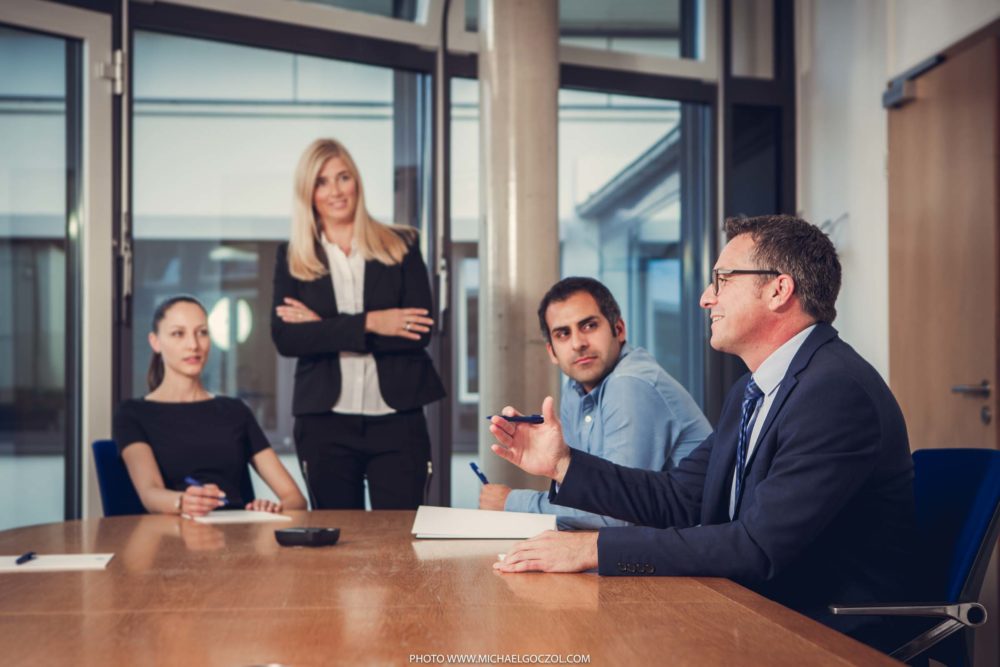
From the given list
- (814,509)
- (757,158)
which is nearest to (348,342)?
(814,509)

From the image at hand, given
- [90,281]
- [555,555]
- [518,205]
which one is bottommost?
[555,555]

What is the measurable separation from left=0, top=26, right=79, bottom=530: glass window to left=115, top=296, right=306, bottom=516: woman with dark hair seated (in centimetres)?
79

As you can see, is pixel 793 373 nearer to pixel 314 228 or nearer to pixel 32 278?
pixel 314 228

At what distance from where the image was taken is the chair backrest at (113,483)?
3.03 m

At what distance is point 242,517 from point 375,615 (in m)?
1.24

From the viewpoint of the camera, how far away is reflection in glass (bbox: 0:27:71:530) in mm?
3826

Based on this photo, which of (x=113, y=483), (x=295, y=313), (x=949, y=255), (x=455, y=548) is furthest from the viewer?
(x=949, y=255)

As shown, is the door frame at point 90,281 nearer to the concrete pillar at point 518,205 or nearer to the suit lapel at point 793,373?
the concrete pillar at point 518,205

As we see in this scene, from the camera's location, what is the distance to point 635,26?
530 centimetres

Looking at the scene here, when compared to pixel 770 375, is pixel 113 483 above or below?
below

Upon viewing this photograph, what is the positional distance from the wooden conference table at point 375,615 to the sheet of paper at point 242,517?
1.52 feet

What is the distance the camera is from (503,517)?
7.43 feet

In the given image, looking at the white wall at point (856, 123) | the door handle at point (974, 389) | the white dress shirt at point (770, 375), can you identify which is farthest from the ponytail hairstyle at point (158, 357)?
the white wall at point (856, 123)

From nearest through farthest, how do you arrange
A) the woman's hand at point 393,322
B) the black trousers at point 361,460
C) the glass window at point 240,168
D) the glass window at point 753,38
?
the black trousers at point 361,460
the woman's hand at point 393,322
the glass window at point 240,168
the glass window at point 753,38
